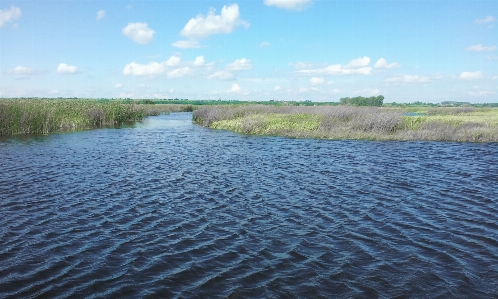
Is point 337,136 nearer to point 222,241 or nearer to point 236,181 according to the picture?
point 236,181

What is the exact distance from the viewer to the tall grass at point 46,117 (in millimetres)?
37438

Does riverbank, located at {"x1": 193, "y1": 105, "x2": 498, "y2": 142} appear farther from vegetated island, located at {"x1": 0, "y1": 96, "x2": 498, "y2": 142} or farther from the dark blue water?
the dark blue water

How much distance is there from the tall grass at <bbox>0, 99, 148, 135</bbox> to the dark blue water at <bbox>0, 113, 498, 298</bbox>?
53.5ft

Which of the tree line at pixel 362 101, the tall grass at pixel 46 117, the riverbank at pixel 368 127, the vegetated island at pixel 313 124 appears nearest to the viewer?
the tall grass at pixel 46 117

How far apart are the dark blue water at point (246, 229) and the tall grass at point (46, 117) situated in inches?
643

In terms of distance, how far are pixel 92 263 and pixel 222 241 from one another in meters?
3.70

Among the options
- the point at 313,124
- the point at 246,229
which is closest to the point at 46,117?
the point at 313,124

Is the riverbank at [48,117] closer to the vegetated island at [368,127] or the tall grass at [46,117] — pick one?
the tall grass at [46,117]

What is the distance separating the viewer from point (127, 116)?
211 feet

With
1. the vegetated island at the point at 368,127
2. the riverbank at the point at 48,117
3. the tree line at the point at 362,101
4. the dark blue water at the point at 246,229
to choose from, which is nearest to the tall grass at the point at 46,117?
the riverbank at the point at 48,117

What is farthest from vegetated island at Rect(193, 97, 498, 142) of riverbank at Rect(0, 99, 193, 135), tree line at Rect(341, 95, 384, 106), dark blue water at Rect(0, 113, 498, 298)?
tree line at Rect(341, 95, 384, 106)

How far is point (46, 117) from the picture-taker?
4100 centimetres

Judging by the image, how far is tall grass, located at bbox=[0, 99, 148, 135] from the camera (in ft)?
123

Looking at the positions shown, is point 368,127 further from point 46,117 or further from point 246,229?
point 46,117
